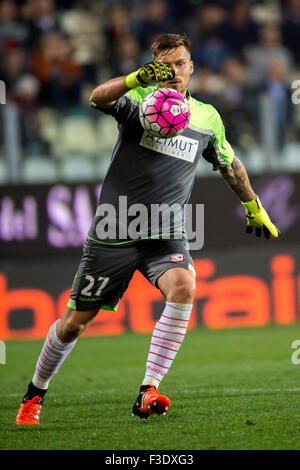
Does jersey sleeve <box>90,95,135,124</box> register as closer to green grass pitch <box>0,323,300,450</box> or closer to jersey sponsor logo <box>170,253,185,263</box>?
jersey sponsor logo <box>170,253,185,263</box>

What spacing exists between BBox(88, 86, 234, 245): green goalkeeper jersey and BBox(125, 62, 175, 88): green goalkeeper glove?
0.47 m

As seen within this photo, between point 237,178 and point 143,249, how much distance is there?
0.90m

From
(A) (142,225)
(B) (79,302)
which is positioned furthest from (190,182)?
(B) (79,302)

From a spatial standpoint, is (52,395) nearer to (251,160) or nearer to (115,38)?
(251,160)

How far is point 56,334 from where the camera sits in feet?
18.1

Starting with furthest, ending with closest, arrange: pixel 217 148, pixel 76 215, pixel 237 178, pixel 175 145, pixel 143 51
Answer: pixel 143 51 < pixel 76 215 < pixel 237 178 < pixel 217 148 < pixel 175 145

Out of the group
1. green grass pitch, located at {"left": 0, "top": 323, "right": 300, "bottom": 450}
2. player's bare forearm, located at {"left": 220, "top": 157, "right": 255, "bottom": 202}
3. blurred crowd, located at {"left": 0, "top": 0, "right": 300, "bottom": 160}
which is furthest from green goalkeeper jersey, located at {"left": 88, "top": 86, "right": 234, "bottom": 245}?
blurred crowd, located at {"left": 0, "top": 0, "right": 300, "bottom": 160}

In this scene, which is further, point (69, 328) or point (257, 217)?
point (257, 217)

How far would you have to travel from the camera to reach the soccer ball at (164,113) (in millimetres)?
5211

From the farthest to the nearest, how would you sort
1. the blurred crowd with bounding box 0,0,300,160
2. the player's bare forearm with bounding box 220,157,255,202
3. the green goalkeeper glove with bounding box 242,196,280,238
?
the blurred crowd with bounding box 0,0,300,160 < the green goalkeeper glove with bounding box 242,196,280,238 < the player's bare forearm with bounding box 220,157,255,202

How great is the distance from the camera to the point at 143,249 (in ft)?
18.2

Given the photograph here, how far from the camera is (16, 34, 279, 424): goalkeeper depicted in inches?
213

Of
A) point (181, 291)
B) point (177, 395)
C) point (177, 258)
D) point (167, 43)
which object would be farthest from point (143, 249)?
Result: point (177, 395)

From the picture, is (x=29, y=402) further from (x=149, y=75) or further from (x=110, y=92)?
(x=149, y=75)
